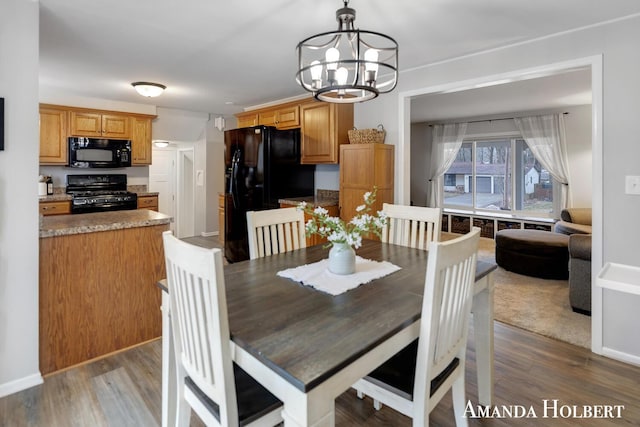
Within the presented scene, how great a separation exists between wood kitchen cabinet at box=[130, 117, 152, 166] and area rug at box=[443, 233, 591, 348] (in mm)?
5074

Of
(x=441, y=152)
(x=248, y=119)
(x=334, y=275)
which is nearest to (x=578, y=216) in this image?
(x=441, y=152)

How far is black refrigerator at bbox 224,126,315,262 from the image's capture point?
4.38 meters

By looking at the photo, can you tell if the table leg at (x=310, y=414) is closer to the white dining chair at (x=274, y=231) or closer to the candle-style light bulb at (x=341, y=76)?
the white dining chair at (x=274, y=231)

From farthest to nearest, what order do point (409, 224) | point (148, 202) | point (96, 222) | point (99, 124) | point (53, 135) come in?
Result: point (148, 202)
point (99, 124)
point (53, 135)
point (409, 224)
point (96, 222)

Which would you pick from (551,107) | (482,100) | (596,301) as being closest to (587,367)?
(596,301)

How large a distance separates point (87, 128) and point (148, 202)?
1.25 m

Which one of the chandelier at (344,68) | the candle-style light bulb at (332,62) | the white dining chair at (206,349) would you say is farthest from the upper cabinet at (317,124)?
the white dining chair at (206,349)

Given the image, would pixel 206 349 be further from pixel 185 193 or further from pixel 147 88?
pixel 185 193

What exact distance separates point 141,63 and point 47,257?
2032mm

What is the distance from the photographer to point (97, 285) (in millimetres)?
2396

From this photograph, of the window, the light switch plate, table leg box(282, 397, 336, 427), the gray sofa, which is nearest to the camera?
table leg box(282, 397, 336, 427)

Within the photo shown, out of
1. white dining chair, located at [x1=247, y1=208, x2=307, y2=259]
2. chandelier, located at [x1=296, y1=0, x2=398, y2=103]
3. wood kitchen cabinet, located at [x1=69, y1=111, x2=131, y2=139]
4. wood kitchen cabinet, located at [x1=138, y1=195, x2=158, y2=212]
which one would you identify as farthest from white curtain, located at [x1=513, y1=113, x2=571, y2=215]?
wood kitchen cabinet, located at [x1=69, y1=111, x2=131, y2=139]

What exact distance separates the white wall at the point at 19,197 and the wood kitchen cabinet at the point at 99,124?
10.4ft

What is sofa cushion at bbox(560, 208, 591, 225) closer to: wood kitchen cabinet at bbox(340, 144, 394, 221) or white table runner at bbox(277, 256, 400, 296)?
wood kitchen cabinet at bbox(340, 144, 394, 221)
